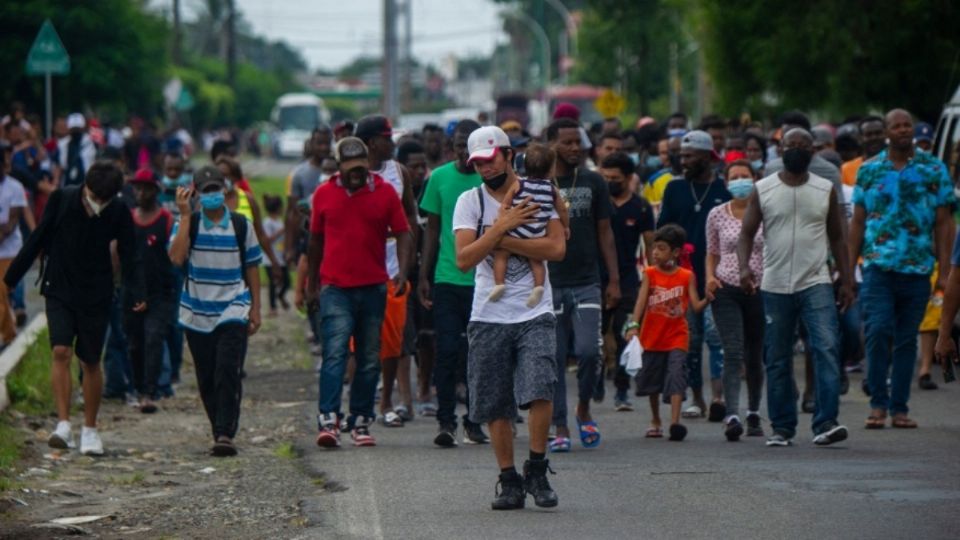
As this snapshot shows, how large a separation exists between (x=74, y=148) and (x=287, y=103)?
6662 cm

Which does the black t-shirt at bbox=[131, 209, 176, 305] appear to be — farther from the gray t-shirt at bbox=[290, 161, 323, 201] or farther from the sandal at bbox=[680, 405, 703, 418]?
the sandal at bbox=[680, 405, 703, 418]

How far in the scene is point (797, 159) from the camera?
11.8 metres

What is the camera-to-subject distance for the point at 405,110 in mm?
147875

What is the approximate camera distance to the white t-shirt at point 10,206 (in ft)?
58.5

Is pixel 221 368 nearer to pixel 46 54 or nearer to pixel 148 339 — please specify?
pixel 148 339

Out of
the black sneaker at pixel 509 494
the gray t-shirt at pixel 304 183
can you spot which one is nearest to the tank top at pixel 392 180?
the black sneaker at pixel 509 494

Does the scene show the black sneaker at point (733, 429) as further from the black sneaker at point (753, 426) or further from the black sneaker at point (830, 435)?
the black sneaker at point (830, 435)

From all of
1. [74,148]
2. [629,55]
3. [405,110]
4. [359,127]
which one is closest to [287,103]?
[629,55]

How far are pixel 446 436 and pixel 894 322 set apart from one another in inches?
121

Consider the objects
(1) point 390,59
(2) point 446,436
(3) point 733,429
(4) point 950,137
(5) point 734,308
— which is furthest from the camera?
(1) point 390,59

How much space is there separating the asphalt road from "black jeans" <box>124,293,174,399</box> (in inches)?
86.3

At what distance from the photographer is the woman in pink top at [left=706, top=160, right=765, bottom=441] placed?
42.2ft

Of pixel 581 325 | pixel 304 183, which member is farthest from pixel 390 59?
pixel 581 325

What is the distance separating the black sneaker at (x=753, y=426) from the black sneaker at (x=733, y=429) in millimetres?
289
